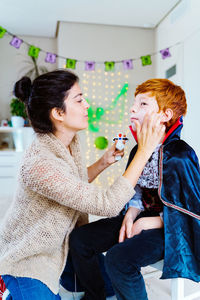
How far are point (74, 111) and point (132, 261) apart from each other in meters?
0.66

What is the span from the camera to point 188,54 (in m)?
3.48

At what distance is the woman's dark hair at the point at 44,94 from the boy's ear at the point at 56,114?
1 centimetres

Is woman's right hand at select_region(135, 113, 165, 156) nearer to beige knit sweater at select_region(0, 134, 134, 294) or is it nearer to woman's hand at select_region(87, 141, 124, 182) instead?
beige knit sweater at select_region(0, 134, 134, 294)

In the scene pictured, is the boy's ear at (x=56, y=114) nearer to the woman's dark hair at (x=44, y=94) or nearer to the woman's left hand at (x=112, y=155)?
the woman's dark hair at (x=44, y=94)

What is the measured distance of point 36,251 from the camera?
1115 millimetres

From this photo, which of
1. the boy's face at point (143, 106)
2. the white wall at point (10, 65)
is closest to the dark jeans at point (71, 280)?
the boy's face at point (143, 106)

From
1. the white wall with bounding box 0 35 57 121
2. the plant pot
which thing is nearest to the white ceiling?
the white wall with bounding box 0 35 57 121

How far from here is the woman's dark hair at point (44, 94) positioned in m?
1.21

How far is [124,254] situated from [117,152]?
0.52 metres

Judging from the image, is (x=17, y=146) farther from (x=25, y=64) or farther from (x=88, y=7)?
(x=88, y=7)

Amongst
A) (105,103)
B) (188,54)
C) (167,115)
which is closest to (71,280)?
(167,115)

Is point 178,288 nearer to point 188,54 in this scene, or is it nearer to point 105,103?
point 188,54

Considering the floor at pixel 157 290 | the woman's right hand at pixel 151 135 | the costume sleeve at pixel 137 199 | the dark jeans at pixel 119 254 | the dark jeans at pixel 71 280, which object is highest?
the woman's right hand at pixel 151 135

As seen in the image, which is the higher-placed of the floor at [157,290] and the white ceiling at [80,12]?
the white ceiling at [80,12]
